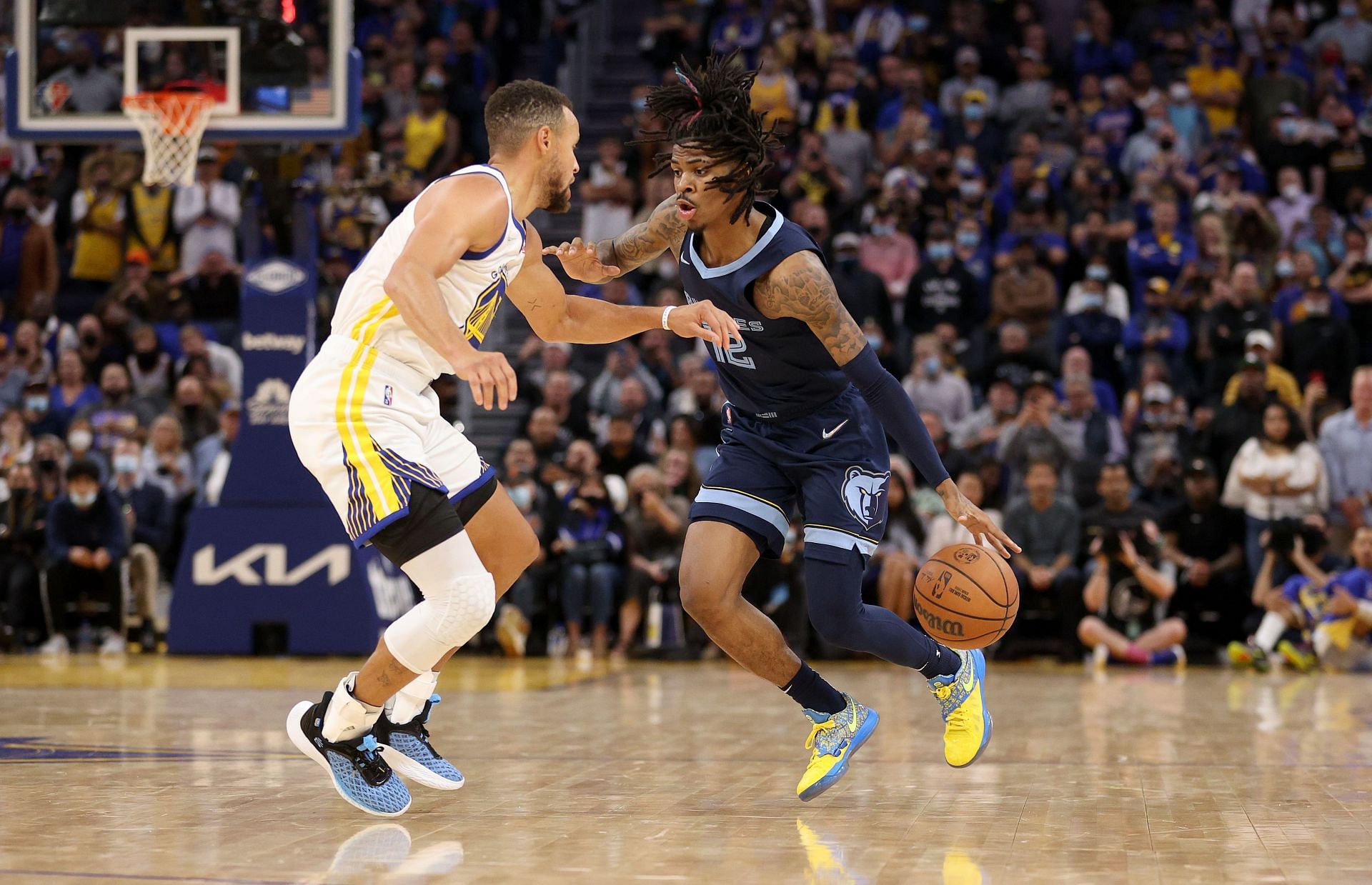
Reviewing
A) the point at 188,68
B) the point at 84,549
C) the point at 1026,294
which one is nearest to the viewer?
the point at 188,68

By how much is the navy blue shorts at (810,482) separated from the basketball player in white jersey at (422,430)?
2.04ft

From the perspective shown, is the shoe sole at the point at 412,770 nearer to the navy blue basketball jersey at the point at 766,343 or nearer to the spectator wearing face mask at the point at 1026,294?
the navy blue basketball jersey at the point at 766,343

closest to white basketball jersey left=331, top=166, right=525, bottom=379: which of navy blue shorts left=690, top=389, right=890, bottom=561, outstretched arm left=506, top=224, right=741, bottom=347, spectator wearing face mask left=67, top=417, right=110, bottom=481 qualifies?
outstretched arm left=506, top=224, right=741, bottom=347

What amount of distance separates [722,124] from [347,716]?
2179mm

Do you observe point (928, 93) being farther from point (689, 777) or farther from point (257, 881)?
point (257, 881)

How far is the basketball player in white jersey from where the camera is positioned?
14.3ft

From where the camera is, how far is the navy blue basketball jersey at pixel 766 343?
501 cm

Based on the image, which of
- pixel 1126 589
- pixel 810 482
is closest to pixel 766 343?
pixel 810 482

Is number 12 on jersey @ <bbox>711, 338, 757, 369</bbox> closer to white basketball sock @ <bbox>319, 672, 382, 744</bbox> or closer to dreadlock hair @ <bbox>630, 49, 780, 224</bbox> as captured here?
dreadlock hair @ <bbox>630, 49, 780, 224</bbox>

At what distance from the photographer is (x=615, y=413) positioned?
12.7 metres

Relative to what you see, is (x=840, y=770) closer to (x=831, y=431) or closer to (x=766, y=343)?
(x=831, y=431)

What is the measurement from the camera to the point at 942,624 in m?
5.37

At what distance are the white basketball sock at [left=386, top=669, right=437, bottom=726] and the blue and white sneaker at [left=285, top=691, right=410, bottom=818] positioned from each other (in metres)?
0.23

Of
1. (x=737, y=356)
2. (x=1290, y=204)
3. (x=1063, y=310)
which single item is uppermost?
(x=1290, y=204)
